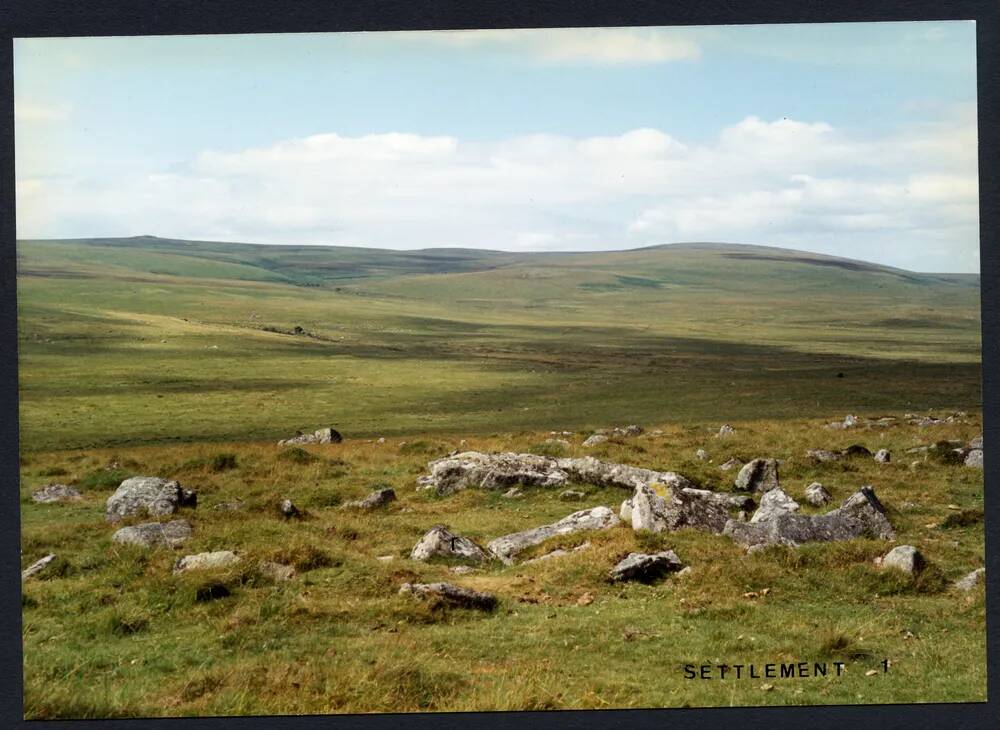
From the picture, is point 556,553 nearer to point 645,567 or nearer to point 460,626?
point 645,567

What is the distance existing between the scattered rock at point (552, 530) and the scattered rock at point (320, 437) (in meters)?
8.25

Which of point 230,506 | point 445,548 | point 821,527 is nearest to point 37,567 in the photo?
point 230,506

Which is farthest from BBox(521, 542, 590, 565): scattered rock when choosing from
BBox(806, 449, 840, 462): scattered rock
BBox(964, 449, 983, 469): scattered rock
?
BBox(964, 449, 983, 469): scattered rock

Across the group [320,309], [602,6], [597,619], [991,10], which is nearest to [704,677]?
[597,619]

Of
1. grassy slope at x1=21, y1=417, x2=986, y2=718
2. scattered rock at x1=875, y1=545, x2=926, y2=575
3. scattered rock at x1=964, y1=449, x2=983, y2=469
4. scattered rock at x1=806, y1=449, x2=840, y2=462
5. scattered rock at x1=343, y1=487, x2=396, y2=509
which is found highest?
scattered rock at x1=964, y1=449, x2=983, y2=469

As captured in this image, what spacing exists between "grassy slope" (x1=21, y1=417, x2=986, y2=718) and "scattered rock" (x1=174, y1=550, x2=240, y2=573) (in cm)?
25

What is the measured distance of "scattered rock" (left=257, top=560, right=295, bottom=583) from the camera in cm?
1384

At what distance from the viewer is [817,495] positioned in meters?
17.1

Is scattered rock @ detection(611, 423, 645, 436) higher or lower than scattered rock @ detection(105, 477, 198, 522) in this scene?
higher

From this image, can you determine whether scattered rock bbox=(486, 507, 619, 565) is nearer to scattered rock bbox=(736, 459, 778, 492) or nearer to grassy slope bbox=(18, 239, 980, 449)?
scattered rock bbox=(736, 459, 778, 492)

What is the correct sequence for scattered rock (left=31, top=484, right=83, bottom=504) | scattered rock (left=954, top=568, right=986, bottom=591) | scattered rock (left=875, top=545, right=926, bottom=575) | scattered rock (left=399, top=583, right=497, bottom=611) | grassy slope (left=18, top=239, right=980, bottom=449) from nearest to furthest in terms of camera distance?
scattered rock (left=399, top=583, right=497, bottom=611)
scattered rock (left=954, top=568, right=986, bottom=591)
scattered rock (left=875, top=545, right=926, bottom=575)
scattered rock (left=31, top=484, right=83, bottom=504)
grassy slope (left=18, top=239, right=980, bottom=449)

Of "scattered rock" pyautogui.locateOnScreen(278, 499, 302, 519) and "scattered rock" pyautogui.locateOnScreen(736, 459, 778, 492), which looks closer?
"scattered rock" pyautogui.locateOnScreen(278, 499, 302, 519)

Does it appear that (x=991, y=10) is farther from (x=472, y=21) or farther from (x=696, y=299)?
(x=696, y=299)

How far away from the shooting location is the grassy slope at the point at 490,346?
1734 centimetres
